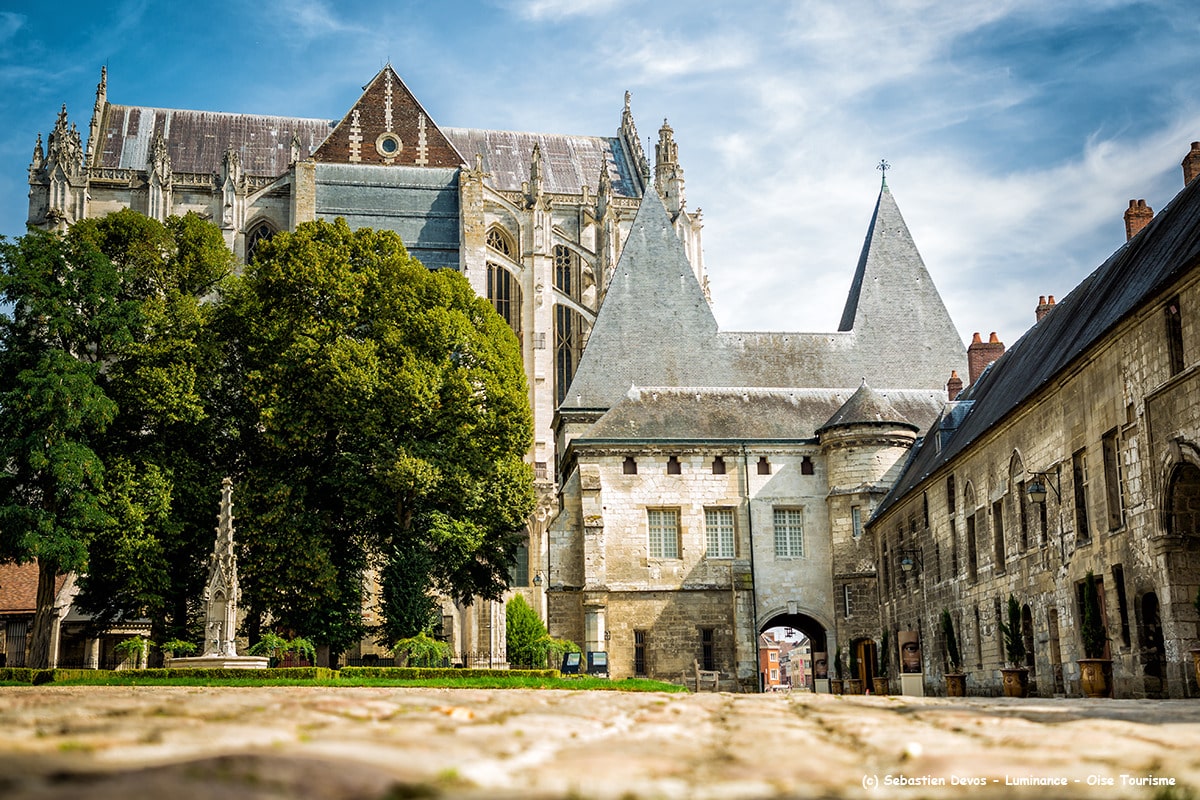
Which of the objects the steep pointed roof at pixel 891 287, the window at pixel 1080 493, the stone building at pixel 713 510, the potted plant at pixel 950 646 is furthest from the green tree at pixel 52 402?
the steep pointed roof at pixel 891 287

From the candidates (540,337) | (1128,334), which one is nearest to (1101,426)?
(1128,334)

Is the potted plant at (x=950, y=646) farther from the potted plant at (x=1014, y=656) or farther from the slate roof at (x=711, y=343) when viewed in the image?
the slate roof at (x=711, y=343)

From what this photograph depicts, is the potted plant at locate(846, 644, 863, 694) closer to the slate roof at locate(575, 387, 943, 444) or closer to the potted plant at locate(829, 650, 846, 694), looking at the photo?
the potted plant at locate(829, 650, 846, 694)

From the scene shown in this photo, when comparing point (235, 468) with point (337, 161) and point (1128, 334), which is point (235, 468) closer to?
point (1128, 334)

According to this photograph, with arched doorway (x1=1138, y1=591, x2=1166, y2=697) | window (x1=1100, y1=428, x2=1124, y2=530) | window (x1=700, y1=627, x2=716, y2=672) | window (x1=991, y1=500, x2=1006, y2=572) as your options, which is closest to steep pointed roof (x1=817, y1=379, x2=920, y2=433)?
window (x1=700, y1=627, x2=716, y2=672)

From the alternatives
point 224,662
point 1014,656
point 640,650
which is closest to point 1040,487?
point 1014,656

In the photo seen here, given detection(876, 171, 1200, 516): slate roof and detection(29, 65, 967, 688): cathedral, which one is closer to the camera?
detection(876, 171, 1200, 516): slate roof

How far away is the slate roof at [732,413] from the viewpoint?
3891 cm

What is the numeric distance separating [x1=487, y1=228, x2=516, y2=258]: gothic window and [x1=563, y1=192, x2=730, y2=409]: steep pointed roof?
20242mm

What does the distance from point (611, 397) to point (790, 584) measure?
8.72 metres

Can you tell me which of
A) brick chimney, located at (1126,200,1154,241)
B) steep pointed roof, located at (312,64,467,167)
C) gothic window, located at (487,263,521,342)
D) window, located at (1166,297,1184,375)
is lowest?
window, located at (1166,297,1184,375)

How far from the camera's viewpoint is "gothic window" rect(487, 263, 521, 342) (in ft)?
209

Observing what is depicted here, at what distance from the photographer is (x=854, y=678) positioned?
36000 mm

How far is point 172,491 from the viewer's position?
30891 mm
